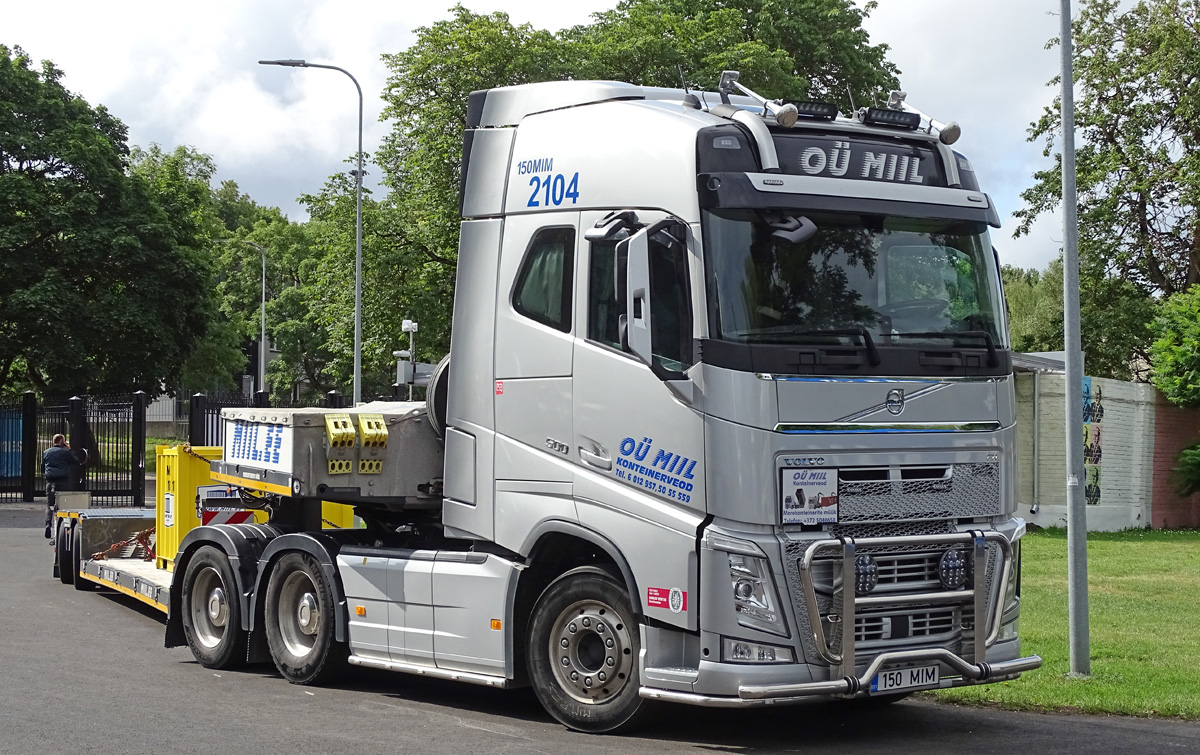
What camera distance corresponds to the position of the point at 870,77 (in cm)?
4412

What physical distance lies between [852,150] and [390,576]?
13.7 ft

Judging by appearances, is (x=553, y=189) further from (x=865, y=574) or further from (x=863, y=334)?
(x=865, y=574)

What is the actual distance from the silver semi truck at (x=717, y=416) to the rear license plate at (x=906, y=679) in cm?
1

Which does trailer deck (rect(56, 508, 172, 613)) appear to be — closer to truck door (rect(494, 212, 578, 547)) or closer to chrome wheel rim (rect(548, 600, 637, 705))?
truck door (rect(494, 212, 578, 547))

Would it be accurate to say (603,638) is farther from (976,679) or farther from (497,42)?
(497,42)

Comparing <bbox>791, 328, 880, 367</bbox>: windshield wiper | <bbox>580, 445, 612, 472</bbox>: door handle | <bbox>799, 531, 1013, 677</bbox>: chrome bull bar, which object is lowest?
<bbox>799, 531, 1013, 677</bbox>: chrome bull bar

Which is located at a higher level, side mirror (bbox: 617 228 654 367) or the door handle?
side mirror (bbox: 617 228 654 367)

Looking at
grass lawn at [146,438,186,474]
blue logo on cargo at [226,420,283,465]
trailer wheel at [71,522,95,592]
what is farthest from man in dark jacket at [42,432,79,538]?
blue logo on cargo at [226,420,283,465]

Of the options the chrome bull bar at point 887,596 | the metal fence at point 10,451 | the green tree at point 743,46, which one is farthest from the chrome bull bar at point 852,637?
the green tree at point 743,46

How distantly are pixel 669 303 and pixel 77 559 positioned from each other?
10.6 meters

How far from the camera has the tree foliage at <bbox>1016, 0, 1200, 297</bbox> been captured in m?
36.5

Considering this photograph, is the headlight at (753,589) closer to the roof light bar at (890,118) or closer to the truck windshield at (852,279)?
the truck windshield at (852,279)

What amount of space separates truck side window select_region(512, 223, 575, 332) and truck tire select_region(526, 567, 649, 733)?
157cm

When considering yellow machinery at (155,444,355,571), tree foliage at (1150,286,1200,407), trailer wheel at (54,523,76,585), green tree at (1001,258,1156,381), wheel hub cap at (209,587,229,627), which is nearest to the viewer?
wheel hub cap at (209,587,229,627)
